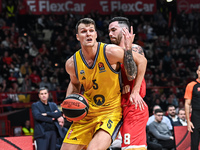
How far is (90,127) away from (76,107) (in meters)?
0.37

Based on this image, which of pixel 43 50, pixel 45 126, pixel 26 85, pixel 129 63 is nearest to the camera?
pixel 129 63

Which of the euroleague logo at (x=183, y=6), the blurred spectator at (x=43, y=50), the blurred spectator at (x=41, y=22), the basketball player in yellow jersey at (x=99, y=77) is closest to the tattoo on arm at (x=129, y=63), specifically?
the basketball player in yellow jersey at (x=99, y=77)

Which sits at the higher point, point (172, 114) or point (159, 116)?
point (159, 116)

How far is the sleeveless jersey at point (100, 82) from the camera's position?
4.16m

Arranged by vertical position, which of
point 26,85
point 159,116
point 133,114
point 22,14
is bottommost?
point 159,116

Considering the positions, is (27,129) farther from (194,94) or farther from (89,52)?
(89,52)

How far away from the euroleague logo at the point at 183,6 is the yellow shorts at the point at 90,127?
1447 cm

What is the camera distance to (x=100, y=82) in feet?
13.8

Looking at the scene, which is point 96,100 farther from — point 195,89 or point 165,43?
point 165,43

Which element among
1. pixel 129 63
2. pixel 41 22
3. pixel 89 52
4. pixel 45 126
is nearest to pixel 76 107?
pixel 89 52

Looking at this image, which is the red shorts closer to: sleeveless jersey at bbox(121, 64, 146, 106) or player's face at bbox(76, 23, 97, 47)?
sleeveless jersey at bbox(121, 64, 146, 106)

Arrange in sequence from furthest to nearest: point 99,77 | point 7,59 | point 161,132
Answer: point 7,59 → point 161,132 → point 99,77

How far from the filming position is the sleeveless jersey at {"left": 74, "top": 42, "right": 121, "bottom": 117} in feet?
13.6

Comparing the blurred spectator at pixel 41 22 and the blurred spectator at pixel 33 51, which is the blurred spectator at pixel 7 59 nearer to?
the blurred spectator at pixel 33 51
